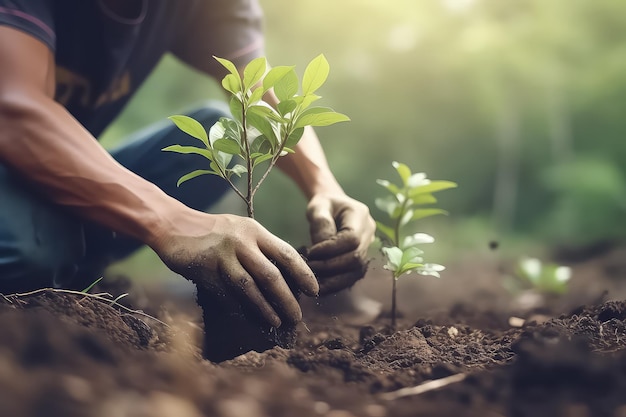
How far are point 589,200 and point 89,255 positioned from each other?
3180 millimetres

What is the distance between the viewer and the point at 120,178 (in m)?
1.14

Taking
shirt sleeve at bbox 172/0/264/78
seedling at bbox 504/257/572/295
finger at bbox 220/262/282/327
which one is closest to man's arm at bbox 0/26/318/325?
finger at bbox 220/262/282/327

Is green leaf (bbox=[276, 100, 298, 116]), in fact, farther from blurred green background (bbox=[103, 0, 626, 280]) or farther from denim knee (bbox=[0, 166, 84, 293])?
blurred green background (bbox=[103, 0, 626, 280])

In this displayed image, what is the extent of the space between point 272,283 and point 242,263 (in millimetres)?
71

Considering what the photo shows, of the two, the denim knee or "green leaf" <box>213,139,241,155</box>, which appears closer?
"green leaf" <box>213,139,241,155</box>

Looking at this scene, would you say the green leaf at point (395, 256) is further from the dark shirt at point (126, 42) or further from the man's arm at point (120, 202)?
the dark shirt at point (126, 42)

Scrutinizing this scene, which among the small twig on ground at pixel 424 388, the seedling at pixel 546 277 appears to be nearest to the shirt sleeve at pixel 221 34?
the small twig on ground at pixel 424 388

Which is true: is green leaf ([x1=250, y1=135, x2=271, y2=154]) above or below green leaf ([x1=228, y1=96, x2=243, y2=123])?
below

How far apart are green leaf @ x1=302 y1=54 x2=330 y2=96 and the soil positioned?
530 millimetres

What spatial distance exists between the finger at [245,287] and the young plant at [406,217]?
12.9 inches

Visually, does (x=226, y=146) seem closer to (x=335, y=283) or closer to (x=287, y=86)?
(x=287, y=86)

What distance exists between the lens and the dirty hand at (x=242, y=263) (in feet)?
3.45

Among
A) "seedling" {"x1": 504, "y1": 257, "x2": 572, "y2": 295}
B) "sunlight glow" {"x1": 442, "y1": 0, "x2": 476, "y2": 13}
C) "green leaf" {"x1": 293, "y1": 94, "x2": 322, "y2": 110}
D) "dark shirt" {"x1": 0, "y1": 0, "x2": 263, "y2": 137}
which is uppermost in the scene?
"sunlight glow" {"x1": 442, "y1": 0, "x2": 476, "y2": 13}

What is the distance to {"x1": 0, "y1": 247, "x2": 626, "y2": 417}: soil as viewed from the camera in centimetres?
Result: 62
